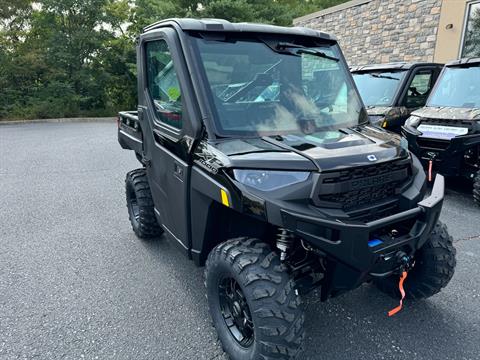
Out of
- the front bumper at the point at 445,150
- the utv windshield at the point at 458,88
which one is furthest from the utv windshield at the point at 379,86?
the front bumper at the point at 445,150

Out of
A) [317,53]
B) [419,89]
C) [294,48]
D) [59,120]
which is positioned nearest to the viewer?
[294,48]

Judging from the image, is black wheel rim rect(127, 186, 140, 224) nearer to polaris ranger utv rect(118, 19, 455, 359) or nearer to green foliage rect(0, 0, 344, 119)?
polaris ranger utv rect(118, 19, 455, 359)

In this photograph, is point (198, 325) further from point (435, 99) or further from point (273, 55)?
point (435, 99)

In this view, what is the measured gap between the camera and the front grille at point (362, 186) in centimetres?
192

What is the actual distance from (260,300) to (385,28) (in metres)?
12.4

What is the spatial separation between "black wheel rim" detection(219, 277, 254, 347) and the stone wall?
1076 cm

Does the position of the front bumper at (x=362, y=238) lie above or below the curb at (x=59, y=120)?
above

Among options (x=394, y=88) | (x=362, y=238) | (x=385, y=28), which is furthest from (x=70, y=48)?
(x=362, y=238)

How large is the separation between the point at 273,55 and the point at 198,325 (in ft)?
6.37

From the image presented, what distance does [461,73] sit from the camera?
5.56 m

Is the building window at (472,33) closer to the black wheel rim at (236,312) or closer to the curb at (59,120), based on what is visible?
the black wheel rim at (236,312)

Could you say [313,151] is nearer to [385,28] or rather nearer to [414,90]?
[414,90]

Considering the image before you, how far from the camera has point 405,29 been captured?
11250 millimetres

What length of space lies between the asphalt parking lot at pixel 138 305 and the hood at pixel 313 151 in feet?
4.01
